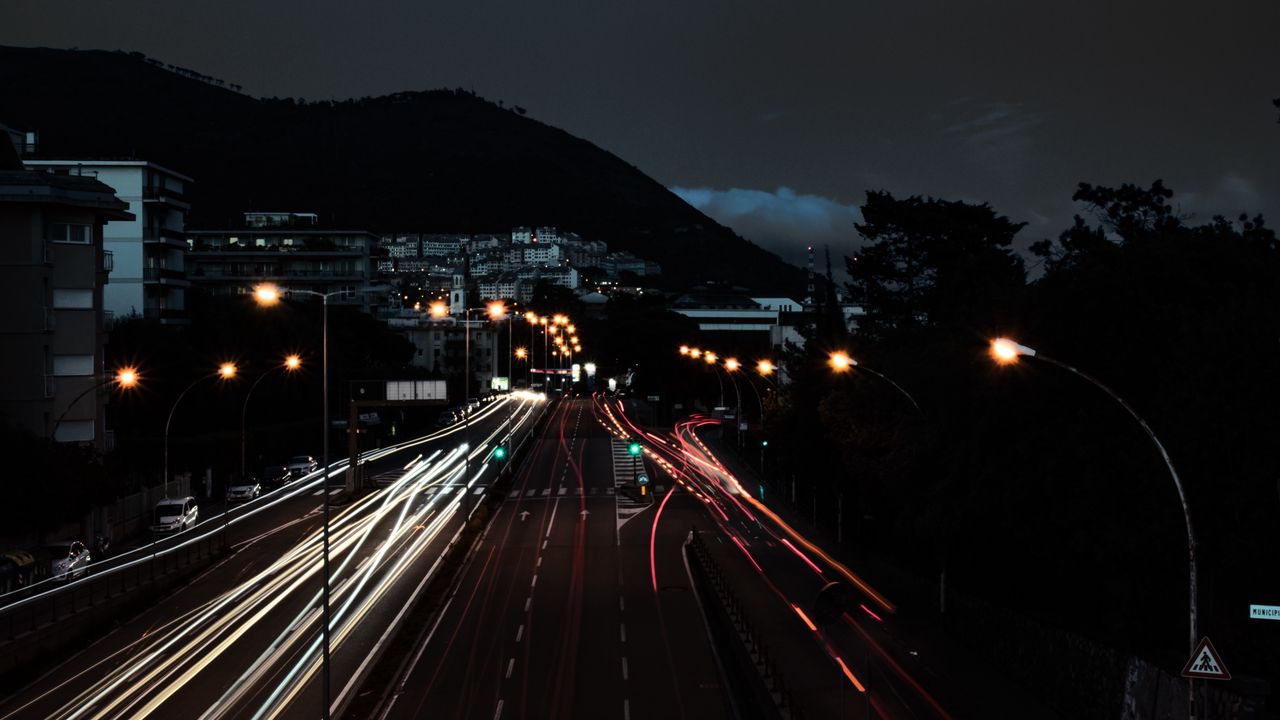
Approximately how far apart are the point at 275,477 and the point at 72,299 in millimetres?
19317

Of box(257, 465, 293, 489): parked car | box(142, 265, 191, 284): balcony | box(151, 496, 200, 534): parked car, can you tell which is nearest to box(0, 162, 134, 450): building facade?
box(151, 496, 200, 534): parked car

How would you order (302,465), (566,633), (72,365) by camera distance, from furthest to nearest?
(302,465)
(72,365)
(566,633)

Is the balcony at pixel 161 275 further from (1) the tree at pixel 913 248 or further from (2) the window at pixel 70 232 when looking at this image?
(1) the tree at pixel 913 248

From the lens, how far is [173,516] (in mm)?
48125

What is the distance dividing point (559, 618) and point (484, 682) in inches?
279

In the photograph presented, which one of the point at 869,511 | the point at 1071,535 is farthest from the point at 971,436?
the point at 869,511

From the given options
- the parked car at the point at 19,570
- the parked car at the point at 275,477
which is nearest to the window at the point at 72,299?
the parked car at the point at 19,570

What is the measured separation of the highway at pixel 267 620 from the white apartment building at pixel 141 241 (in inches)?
1290

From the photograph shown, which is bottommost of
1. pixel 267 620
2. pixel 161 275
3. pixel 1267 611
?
pixel 267 620

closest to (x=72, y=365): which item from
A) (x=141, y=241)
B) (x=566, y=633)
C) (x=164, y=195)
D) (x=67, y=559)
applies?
(x=67, y=559)

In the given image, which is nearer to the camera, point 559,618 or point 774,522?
point 559,618

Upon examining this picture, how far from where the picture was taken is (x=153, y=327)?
68500mm

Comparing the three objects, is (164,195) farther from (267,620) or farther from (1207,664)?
(1207,664)

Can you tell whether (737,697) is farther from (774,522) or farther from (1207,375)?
(774,522)
